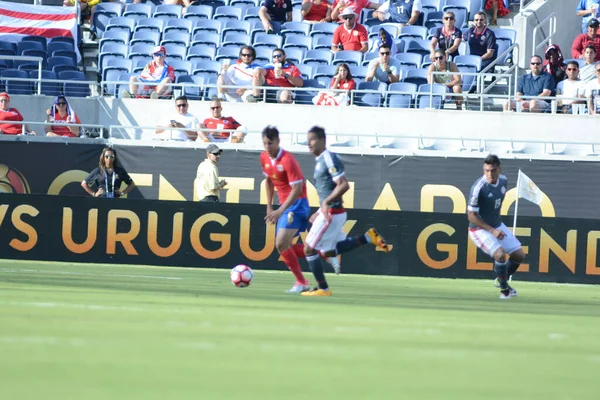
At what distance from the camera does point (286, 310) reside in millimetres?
8758

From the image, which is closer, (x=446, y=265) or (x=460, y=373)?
(x=460, y=373)

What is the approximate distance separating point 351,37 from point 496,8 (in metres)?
3.86

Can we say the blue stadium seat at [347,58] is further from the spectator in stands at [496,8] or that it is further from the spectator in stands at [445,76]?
the spectator in stands at [496,8]

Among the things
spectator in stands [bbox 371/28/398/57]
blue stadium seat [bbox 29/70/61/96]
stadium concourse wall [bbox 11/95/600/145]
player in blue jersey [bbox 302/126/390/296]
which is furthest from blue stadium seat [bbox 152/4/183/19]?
player in blue jersey [bbox 302/126/390/296]

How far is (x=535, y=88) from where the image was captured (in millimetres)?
20953

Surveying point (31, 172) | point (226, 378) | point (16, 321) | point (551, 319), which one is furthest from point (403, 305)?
point (31, 172)

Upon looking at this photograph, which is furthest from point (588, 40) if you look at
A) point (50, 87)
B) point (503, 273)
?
point (503, 273)

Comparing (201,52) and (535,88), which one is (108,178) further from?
(535,88)

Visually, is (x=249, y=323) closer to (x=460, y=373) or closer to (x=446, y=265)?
(x=460, y=373)

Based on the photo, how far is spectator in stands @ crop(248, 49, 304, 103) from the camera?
810 inches

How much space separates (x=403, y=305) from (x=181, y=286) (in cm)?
286

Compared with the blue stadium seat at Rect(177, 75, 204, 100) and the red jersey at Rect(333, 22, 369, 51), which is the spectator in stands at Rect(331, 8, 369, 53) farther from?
the blue stadium seat at Rect(177, 75, 204, 100)

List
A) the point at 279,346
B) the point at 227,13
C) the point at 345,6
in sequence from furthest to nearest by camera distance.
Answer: the point at 227,13
the point at 345,6
the point at 279,346

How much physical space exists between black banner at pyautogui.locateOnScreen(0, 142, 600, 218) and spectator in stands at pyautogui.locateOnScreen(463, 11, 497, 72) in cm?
304
